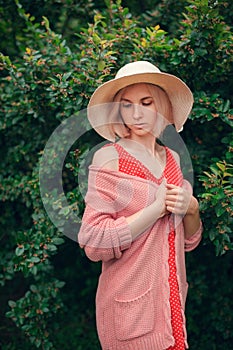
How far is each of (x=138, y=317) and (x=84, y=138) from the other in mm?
1407

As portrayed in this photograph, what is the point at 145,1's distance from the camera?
181 inches

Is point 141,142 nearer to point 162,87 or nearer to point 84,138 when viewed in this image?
point 162,87

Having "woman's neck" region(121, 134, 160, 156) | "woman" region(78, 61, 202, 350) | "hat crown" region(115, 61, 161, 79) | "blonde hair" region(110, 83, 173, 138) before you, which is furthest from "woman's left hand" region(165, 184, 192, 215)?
"hat crown" region(115, 61, 161, 79)

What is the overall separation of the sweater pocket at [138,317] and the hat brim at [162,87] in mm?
838

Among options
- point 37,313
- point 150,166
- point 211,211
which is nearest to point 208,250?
point 211,211

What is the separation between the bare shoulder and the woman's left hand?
283mm

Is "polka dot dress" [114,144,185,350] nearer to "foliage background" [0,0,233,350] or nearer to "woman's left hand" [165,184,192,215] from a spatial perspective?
"woman's left hand" [165,184,192,215]

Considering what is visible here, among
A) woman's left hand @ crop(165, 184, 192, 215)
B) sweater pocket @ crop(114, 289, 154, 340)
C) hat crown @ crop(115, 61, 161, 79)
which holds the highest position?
hat crown @ crop(115, 61, 161, 79)

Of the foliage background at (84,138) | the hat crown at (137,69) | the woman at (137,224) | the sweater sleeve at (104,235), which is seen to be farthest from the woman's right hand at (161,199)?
the hat crown at (137,69)

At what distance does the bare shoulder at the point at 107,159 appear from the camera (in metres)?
2.92

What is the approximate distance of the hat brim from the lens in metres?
2.91

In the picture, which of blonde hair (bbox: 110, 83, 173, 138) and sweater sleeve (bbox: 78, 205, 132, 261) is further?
blonde hair (bbox: 110, 83, 173, 138)

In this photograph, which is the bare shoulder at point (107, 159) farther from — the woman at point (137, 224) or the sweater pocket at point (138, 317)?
the sweater pocket at point (138, 317)

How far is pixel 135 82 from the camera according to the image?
115 inches
